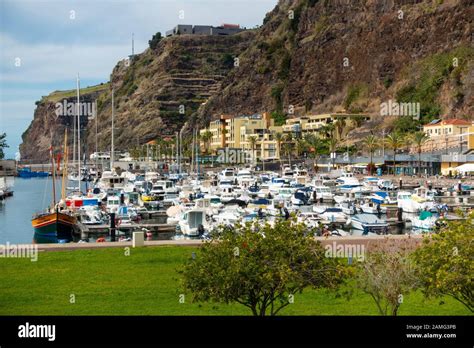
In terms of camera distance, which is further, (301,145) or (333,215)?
(301,145)

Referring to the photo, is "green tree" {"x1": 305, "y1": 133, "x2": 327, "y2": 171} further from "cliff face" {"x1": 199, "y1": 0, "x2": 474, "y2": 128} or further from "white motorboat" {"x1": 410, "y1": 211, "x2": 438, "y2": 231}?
"white motorboat" {"x1": 410, "y1": 211, "x2": 438, "y2": 231}

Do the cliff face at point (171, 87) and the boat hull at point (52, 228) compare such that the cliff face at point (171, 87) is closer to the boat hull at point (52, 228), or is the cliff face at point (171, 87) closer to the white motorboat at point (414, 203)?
the white motorboat at point (414, 203)

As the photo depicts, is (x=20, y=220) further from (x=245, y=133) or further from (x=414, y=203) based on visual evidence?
(x=245, y=133)

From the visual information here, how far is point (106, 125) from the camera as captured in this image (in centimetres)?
18788

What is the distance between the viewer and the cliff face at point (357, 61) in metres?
106

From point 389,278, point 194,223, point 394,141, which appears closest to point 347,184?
point 394,141

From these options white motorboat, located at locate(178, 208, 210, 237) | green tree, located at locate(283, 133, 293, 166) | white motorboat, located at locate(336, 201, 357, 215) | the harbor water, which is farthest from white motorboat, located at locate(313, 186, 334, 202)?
green tree, located at locate(283, 133, 293, 166)

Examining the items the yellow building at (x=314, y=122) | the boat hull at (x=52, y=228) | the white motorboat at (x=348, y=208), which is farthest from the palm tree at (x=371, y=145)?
the boat hull at (x=52, y=228)

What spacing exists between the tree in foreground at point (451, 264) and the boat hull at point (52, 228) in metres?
29.0

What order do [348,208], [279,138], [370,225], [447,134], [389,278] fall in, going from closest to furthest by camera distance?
[389,278]
[370,225]
[348,208]
[447,134]
[279,138]

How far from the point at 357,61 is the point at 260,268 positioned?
118m

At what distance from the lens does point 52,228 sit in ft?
129

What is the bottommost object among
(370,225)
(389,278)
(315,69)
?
(370,225)
